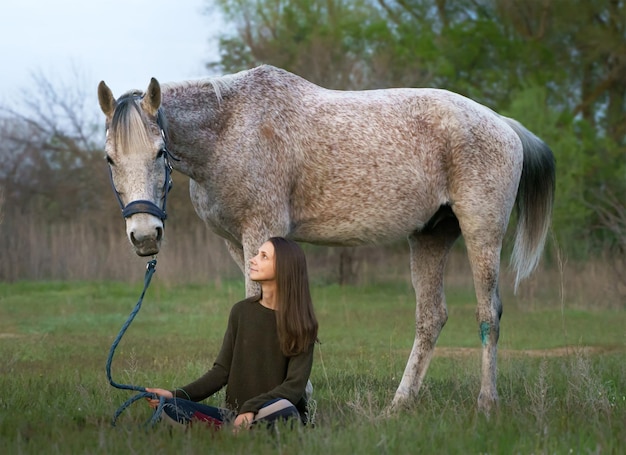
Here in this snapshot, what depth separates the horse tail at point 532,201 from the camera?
24.3ft

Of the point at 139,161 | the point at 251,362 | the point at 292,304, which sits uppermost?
the point at 139,161

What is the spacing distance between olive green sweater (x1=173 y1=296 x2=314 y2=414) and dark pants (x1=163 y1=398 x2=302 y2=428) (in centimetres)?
9

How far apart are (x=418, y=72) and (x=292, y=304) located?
803 inches

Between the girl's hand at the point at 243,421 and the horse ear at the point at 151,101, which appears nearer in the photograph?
the girl's hand at the point at 243,421

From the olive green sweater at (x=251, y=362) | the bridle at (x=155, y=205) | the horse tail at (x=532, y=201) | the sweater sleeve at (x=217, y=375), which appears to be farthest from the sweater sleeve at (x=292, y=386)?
the horse tail at (x=532, y=201)

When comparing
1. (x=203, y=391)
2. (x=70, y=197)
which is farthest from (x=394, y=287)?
(x=203, y=391)

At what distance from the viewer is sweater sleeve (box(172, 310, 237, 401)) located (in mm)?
4824

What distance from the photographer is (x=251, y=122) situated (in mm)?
5914

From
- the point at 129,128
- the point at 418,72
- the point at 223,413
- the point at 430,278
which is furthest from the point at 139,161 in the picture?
the point at 418,72

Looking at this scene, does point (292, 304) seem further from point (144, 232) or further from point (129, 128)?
point (129, 128)

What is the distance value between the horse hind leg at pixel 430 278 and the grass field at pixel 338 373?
0.36 metres

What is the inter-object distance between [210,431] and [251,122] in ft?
7.48

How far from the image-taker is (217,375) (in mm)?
4910

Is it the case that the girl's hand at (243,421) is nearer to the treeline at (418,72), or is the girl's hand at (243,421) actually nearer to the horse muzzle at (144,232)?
the horse muzzle at (144,232)
